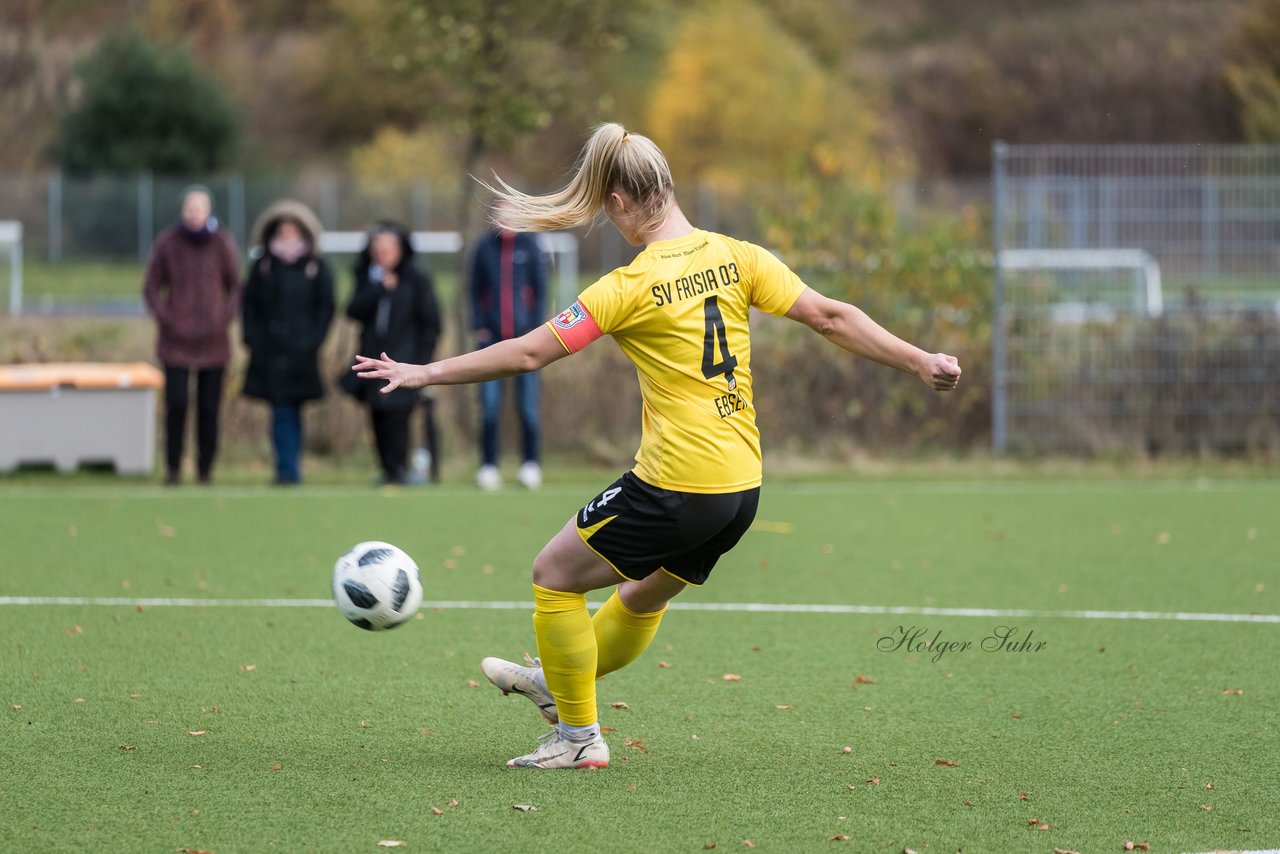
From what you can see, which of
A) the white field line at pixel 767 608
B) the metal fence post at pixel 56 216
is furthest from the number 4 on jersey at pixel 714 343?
the metal fence post at pixel 56 216

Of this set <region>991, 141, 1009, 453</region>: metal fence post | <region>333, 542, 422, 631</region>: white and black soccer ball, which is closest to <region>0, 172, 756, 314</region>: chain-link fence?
<region>991, 141, 1009, 453</region>: metal fence post

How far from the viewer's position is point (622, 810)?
4578 mm

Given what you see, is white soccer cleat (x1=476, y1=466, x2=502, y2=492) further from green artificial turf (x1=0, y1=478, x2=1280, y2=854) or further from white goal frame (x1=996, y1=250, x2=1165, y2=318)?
white goal frame (x1=996, y1=250, x2=1165, y2=318)

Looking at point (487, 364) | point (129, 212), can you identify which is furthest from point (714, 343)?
point (129, 212)

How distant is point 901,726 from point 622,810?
1358 mm

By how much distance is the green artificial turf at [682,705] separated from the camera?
14.6 feet

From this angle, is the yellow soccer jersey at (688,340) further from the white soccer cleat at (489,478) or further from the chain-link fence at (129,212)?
the chain-link fence at (129,212)

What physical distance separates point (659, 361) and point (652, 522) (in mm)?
465

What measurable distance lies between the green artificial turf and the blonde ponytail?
1651 mm

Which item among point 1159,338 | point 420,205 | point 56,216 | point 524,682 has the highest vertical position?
point 420,205

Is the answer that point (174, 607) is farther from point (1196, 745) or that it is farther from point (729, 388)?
point (1196, 745)

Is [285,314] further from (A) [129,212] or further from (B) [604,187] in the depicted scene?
(A) [129,212]

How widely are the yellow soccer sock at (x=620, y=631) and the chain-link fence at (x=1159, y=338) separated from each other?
920 cm

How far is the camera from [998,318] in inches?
543
